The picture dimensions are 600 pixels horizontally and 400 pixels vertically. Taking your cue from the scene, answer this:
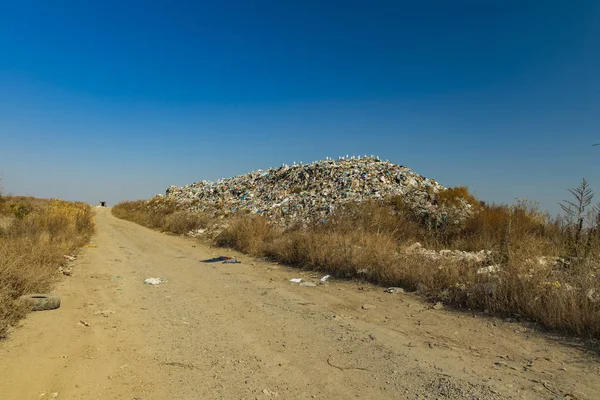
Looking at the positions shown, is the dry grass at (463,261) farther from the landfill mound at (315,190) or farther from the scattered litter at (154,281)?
the scattered litter at (154,281)

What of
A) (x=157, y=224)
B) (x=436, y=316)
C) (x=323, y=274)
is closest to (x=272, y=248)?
(x=323, y=274)

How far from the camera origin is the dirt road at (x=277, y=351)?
3205 millimetres

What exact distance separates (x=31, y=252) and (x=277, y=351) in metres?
5.64

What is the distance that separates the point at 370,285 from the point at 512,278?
2.37 m

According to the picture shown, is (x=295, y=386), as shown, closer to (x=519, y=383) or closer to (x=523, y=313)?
(x=519, y=383)

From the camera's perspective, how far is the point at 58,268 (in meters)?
7.66

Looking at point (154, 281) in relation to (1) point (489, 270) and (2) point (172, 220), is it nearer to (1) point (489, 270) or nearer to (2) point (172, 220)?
(1) point (489, 270)

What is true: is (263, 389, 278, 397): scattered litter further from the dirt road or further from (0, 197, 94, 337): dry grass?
(0, 197, 94, 337): dry grass

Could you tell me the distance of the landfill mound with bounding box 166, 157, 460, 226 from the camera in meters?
13.9

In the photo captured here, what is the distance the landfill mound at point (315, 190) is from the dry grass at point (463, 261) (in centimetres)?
132

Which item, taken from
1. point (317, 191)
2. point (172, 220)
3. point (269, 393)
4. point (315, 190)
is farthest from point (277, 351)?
point (172, 220)

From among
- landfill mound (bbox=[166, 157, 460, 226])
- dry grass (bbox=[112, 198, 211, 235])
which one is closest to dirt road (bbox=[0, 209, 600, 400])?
landfill mound (bbox=[166, 157, 460, 226])

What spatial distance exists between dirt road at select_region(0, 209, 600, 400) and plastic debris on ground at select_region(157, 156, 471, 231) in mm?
6460

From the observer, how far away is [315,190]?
1642 cm
